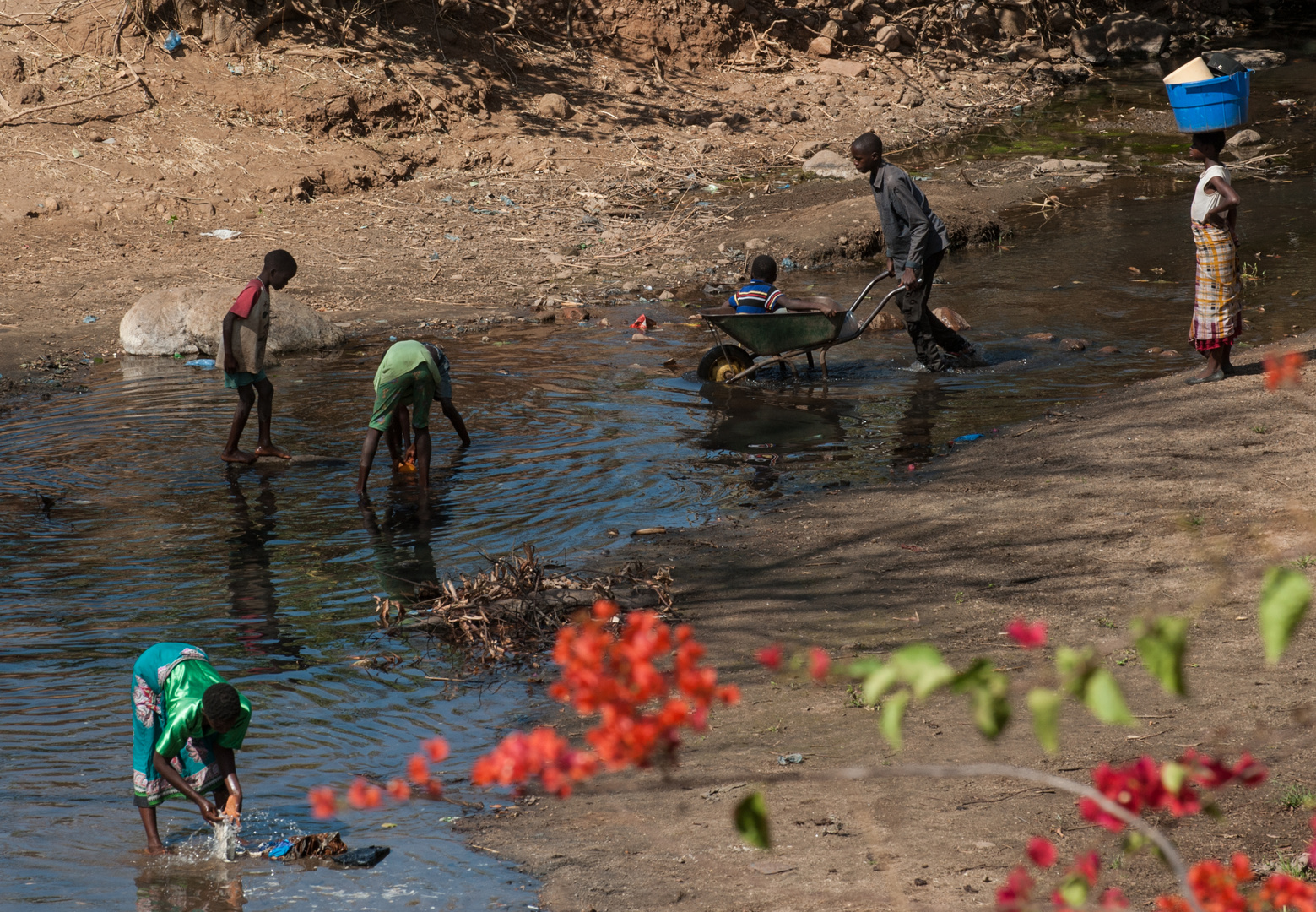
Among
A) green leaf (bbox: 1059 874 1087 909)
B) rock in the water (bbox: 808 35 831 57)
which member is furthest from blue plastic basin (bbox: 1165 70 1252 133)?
rock in the water (bbox: 808 35 831 57)

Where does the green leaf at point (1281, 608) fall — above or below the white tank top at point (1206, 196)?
below

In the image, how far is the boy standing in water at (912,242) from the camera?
925cm

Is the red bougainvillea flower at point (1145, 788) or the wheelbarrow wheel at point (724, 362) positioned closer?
the red bougainvillea flower at point (1145, 788)

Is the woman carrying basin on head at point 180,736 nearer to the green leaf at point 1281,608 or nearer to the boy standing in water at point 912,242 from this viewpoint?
the green leaf at point 1281,608

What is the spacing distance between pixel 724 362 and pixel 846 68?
510 inches

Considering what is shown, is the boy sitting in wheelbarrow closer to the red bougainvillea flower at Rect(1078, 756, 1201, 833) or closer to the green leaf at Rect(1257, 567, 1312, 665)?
the red bougainvillea flower at Rect(1078, 756, 1201, 833)

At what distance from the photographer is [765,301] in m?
9.28

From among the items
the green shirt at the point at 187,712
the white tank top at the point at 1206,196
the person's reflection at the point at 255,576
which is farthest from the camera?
the white tank top at the point at 1206,196

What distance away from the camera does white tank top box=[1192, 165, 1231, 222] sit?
7535 mm

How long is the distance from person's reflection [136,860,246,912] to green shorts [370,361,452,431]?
11.6 ft

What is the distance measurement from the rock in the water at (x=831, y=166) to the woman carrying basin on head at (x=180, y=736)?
13.3m

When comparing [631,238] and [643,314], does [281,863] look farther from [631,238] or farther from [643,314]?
[631,238]

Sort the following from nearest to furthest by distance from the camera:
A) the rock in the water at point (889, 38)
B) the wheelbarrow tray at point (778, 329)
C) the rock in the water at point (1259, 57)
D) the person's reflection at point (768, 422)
A: the person's reflection at point (768, 422) → the wheelbarrow tray at point (778, 329) → the rock in the water at point (889, 38) → the rock in the water at point (1259, 57)

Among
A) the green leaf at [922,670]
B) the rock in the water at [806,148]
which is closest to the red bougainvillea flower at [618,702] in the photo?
the green leaf at [922,670]
